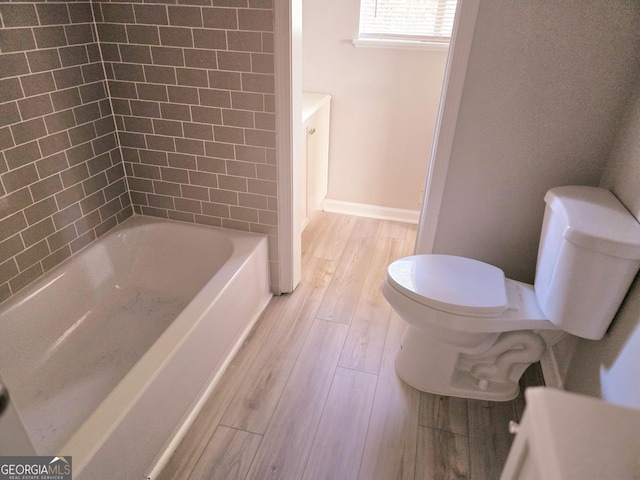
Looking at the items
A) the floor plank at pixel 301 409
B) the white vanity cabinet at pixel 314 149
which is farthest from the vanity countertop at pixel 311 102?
the floor plank at pixel 301 409

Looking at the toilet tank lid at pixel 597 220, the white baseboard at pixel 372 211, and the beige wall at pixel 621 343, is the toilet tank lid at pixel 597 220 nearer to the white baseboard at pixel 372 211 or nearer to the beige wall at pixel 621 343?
the beige wall at pixel 621 343

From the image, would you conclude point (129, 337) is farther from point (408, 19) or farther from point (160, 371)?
point (408, 19)

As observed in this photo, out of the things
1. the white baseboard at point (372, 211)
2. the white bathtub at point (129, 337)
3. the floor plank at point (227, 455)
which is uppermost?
the white bathtub at point (129, 337)

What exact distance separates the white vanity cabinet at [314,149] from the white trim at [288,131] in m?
0.40

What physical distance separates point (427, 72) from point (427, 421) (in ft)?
6.61

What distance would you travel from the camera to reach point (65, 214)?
72.4 inches

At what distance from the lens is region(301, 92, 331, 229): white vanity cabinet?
8.05 ft

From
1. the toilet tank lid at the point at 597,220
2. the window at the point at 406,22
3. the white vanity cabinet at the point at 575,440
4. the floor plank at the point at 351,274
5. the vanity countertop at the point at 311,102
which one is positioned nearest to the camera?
the white vanity cabinet at the point at 575,440

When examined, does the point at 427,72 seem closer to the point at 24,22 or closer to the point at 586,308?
the point at 586,308

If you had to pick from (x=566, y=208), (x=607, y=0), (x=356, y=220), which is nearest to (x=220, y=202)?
(x=356, y=220)

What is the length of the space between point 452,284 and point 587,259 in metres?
0.45

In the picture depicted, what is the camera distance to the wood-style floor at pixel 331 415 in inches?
58.5

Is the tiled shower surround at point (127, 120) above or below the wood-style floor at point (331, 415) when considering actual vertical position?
above

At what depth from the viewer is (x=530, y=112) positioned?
64.9 inches
